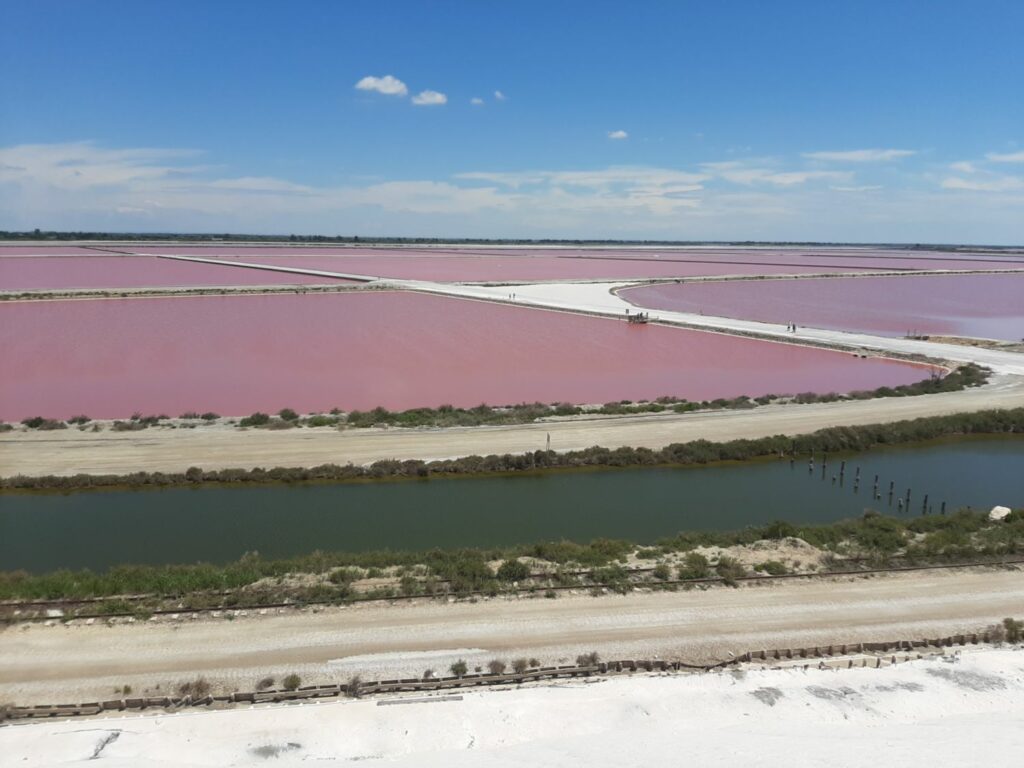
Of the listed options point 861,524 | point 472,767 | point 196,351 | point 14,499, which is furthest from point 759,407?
point 196,351

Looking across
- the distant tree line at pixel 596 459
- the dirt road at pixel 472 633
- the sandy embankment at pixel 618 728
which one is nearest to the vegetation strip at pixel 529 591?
the dirt road at pixel 472 633

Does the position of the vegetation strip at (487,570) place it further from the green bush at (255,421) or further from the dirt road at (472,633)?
the green bush at (255,421)

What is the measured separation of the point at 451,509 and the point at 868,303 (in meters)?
47.2

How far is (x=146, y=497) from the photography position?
13.2 m

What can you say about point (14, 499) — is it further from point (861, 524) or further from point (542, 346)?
point (542, 346)

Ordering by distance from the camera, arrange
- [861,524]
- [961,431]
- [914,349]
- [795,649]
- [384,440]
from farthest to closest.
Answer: [914,349] < [961,431] < [384,440] < [861,524] < [795,649]

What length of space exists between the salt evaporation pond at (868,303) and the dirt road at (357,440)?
21.5 m

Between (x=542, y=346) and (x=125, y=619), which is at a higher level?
(x=542, y=346)

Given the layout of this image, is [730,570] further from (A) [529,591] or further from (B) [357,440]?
(B) [357,440]

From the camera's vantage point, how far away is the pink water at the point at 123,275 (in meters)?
48.4

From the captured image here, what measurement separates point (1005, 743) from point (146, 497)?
556 inches

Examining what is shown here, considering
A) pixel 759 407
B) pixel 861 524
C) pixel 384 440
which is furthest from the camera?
pixel 759 407

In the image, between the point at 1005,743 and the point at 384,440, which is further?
the point at 384,440

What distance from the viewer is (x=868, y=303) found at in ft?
162
